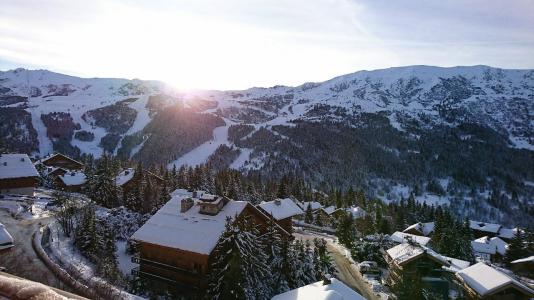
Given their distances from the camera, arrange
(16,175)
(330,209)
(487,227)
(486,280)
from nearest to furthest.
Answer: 1. (486,280)
2. (16,175)
3. (330,209)
4. (487,227)

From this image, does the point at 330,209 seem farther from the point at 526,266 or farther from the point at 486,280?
the point at 486,280

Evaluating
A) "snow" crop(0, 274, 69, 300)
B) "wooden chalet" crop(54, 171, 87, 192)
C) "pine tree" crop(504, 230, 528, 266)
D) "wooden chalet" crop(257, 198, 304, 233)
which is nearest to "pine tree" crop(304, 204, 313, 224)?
"wooden chalet" crop(257, 198, 304, 233)

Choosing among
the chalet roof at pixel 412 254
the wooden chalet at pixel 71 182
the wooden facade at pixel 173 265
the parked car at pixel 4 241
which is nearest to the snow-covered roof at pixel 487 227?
the chalet roof at pixel 412 254

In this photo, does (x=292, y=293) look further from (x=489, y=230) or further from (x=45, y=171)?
(x=489, y=230)

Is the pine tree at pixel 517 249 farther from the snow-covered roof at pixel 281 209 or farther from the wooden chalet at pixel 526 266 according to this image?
the snow-covered roof at pixel 281 209

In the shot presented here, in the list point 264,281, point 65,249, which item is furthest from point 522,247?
point 65,249

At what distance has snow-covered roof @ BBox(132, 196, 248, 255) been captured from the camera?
33.8 metres

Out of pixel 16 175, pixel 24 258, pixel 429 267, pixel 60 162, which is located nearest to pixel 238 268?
pixel 24 258

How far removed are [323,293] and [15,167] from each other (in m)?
55.8

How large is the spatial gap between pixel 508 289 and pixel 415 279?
927 centimetres

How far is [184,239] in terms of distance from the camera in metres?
34.5

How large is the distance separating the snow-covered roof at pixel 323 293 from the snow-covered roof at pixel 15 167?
50665 mm

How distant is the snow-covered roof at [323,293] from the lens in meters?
26.8

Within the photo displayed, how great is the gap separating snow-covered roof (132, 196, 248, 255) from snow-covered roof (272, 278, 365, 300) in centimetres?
804
